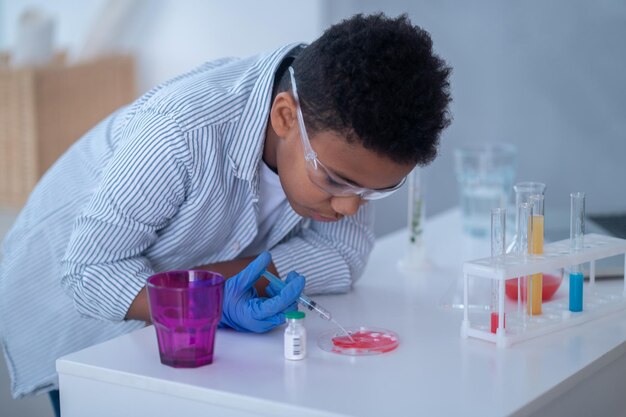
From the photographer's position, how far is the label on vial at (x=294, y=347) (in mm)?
1139

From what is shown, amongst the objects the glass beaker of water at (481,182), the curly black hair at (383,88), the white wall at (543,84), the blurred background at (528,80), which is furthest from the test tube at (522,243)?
the white wall at (543,84)

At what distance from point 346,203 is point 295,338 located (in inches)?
9.8

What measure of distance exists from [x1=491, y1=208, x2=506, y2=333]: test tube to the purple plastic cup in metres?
0.39

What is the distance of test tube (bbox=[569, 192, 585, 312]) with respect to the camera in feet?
4.38

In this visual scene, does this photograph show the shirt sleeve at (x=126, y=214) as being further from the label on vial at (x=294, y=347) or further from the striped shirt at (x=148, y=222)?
the label on vial at (x=294, y=347)

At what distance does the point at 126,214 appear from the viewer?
49.1 inches

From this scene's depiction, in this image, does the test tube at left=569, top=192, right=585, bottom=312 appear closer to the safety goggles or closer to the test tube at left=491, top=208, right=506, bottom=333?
the test tube at left=491, top=208, right=506, bottom=333

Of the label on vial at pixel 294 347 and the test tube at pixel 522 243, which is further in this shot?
the test tube at pixel 522 243

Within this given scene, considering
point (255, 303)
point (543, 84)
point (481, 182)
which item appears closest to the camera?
point (255, 303)

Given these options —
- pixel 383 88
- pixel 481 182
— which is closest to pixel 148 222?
pixel 383 88

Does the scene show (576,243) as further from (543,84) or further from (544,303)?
(543,84)

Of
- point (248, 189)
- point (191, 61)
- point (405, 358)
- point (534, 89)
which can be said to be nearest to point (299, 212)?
point (248, 189)

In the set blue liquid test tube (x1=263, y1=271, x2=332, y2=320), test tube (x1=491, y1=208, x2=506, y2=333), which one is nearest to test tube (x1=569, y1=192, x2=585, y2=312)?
test tube (x1=491, y1=208, x2=506, y2=333)

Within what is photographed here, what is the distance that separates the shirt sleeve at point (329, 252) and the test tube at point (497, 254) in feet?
0.95
